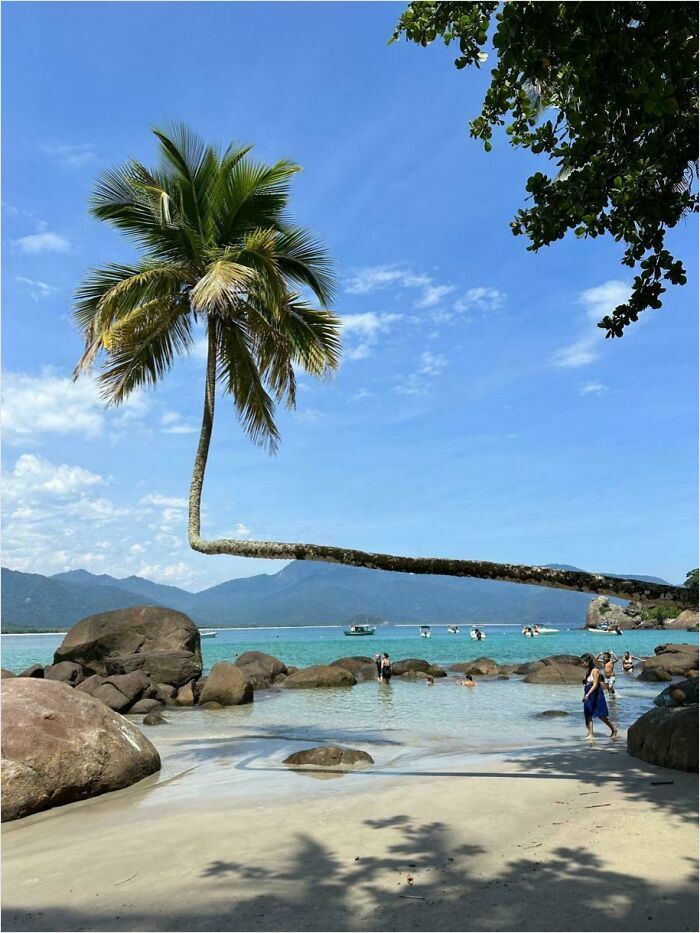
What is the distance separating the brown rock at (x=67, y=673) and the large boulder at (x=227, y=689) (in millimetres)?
5538

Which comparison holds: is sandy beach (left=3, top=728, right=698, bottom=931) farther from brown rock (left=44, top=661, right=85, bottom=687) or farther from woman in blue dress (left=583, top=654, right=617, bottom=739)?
brown rock (left=44, top=661, right=85, bottom=687)

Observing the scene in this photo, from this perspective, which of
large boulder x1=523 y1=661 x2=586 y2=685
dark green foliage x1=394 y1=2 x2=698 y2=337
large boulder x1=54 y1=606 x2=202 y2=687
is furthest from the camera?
large boulder x1=523 y1=661 x2=586 y2=685

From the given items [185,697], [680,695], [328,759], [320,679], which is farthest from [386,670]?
[328,759]

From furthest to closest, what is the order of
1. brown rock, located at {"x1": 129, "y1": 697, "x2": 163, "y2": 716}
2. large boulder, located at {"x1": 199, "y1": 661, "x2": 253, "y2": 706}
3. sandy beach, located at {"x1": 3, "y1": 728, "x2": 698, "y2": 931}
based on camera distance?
1. large boulder, located at {"x1": 199, "y1": 661, "x2": 253, "y2": 706}
2. brown rock, located at {"x1": 129, "y1": 697, "x2": 163, "y2": 716}
3. sandy beach, located at {"x1": 3, "y1": 728, "x2": 698, "y2": 931}

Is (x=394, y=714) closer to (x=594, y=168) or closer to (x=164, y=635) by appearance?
(x=164, y=635)

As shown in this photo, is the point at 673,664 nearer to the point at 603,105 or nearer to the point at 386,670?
the point at 386,670

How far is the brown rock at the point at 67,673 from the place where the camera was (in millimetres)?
25531

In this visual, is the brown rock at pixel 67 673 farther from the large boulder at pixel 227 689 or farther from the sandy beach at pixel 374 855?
the sandy beach at pixel 374 855

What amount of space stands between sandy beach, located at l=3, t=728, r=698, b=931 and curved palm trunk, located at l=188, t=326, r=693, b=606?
2287 millimetres

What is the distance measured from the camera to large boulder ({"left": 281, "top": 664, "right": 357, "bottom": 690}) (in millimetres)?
29797

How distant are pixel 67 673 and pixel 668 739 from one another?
22771mm

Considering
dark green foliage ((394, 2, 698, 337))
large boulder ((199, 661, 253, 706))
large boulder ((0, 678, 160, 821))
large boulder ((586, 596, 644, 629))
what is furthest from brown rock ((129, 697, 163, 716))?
large boulder ((586, 596, 644, 629))

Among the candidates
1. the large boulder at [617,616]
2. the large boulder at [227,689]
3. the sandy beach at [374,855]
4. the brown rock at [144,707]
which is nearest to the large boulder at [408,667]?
the large boulder at [227,689]

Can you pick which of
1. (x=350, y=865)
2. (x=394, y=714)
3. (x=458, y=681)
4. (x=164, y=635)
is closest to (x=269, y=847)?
(x=350, y=865)
